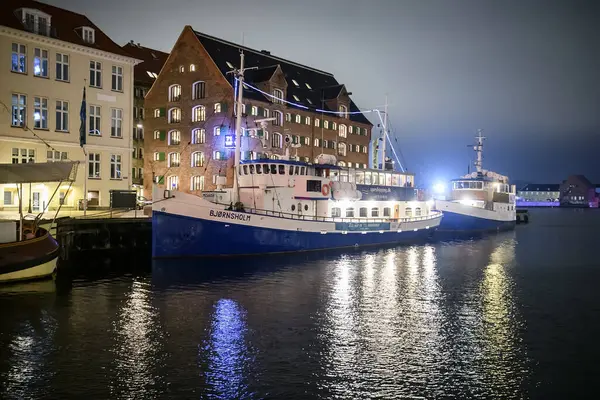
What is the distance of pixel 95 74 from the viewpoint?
4875cm

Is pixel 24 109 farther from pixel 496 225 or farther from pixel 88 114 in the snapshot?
pixel 496 225

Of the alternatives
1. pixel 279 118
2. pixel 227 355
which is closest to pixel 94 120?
pixel 279 118

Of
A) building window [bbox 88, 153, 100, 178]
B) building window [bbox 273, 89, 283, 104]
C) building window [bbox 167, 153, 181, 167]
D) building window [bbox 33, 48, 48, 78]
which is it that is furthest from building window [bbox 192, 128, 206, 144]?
building window [bbox 33, 48, 48, 78]

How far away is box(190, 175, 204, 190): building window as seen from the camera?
62312 millimetres

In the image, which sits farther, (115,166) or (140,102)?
(140,102)

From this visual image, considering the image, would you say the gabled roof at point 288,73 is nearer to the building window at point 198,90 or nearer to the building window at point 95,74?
the building window at point 198,90

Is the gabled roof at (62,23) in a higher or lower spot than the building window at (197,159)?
higher

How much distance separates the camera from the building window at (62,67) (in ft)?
151

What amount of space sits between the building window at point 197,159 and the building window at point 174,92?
766 cm

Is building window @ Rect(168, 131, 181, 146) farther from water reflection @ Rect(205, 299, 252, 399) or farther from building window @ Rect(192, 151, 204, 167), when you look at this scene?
water reflection @ Rect(205, 299, 252, 399)

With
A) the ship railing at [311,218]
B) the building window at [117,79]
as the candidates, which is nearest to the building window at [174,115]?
the building window at [117,79]

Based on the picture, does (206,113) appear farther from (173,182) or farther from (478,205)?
(478,205)

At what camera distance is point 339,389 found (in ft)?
46.1

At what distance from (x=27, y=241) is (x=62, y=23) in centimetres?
2959
